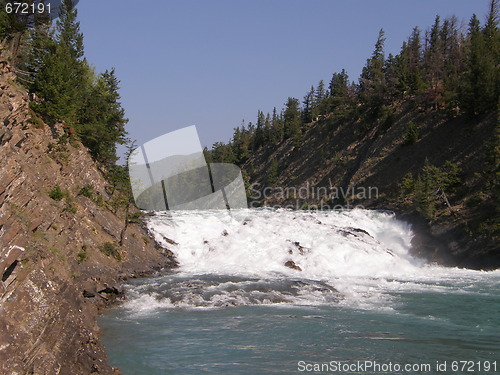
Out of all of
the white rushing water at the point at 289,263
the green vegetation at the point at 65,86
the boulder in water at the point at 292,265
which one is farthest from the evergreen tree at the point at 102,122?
the boulder in water at the point at 292,265

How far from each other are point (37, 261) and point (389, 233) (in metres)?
32.6

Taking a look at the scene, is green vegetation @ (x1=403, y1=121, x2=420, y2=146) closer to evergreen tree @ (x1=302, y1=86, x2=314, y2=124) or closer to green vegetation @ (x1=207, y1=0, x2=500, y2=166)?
green vegetation @ (x1=207, y1=0, x2=500, y2=166)

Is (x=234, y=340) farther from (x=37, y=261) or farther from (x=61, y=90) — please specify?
(x=61, y=90)

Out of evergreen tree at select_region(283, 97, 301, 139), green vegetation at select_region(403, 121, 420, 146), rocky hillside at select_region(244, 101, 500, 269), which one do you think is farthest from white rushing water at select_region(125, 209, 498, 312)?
evergreen tree at select_region(283, 97, 301, 139)

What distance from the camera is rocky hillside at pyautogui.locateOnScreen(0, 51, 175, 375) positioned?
9.16 m

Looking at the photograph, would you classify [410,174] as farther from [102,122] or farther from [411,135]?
[102,122]

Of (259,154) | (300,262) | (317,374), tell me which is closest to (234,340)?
(317,374)

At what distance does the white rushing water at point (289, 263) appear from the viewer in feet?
63.4

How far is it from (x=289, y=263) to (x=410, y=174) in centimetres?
2409

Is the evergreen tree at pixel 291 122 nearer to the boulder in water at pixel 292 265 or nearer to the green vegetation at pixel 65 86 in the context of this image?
the green vegetation at pixel 65 86

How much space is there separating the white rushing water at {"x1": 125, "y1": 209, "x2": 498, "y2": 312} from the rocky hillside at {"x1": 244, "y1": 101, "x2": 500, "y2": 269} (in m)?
2.59

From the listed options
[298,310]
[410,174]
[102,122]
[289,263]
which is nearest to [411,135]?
[410,174]

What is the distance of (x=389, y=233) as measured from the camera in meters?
37.5

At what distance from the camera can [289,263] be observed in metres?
28.7
